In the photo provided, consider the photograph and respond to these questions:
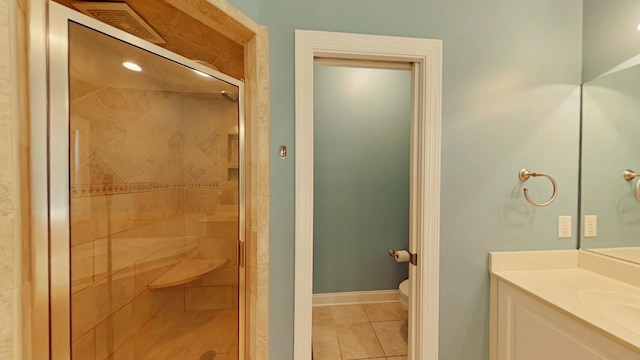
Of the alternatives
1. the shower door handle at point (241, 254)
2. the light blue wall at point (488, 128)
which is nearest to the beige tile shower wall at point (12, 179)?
the shower door handle at point (241, 254)

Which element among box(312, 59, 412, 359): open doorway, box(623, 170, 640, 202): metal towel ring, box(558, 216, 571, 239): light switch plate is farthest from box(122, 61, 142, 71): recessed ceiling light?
box(623, 170, 640, 202): metal towel ring

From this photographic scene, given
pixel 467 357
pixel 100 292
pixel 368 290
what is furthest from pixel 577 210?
pixel 100 292

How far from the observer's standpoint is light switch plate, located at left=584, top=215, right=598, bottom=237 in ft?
4.15

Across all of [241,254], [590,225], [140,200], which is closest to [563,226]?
[590,225]

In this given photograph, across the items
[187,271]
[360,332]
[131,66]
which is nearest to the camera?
[131,66]

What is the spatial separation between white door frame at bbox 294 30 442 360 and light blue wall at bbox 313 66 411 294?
1.18 metres

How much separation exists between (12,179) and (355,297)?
2.50 meters

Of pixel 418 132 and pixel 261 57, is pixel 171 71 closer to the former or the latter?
pixel 261 57

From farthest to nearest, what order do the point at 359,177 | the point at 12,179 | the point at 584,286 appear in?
the point at 359,177, the point at 584,286, the point at 12,179

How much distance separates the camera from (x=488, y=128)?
1.24 metres

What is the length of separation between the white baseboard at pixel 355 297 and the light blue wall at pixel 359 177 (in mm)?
50

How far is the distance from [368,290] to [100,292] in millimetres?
2162

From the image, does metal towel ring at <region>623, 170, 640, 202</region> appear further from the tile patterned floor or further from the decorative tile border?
the decorative tile border

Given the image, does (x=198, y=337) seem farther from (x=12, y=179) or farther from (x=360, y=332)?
(x=360, y=332)
